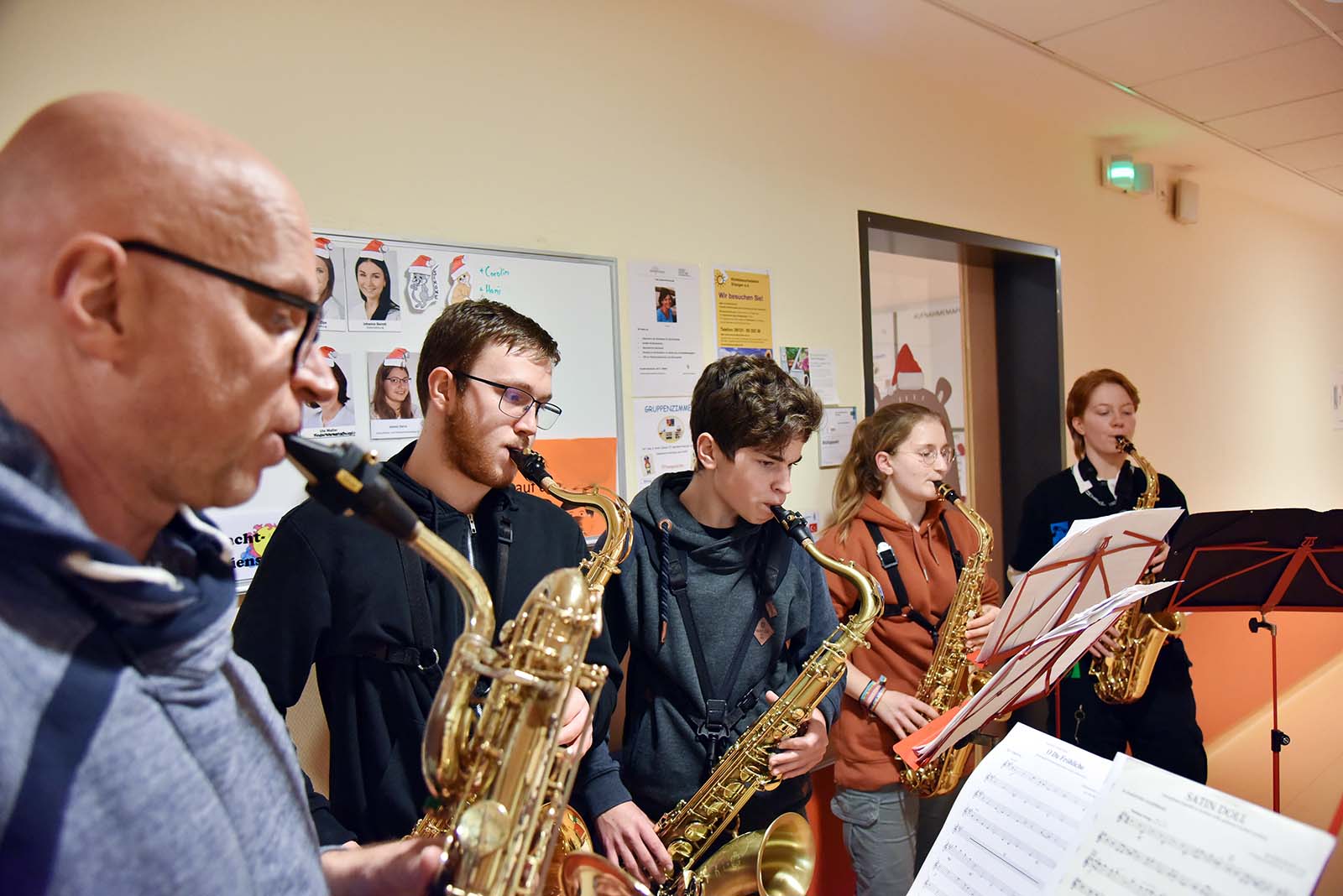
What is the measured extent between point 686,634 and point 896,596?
0.86m

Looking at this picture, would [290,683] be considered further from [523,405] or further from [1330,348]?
[1330,348]

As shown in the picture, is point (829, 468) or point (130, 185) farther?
point (829, 468)

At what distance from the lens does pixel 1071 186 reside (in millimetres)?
4391

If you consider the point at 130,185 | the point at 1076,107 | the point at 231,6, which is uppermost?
the point at 1076,107

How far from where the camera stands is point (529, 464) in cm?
184

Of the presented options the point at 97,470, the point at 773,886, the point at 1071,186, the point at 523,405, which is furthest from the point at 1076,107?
the point at 97,470

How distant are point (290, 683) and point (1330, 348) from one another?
8.35m

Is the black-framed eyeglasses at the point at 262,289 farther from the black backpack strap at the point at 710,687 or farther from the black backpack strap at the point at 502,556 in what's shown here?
the black backpack strap at the point at 710,687

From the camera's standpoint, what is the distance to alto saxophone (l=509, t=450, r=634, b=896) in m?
1.69

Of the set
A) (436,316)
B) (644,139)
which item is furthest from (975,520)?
(436,316)

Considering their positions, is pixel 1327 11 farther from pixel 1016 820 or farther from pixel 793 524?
pixel 1016 820

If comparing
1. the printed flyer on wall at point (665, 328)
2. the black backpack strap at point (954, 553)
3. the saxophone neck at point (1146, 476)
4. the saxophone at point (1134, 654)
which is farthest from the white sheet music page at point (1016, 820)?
the saxophone neck at point (1146, 476)

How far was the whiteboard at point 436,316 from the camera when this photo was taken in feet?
6.34

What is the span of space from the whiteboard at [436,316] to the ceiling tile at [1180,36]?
7.76 feet
